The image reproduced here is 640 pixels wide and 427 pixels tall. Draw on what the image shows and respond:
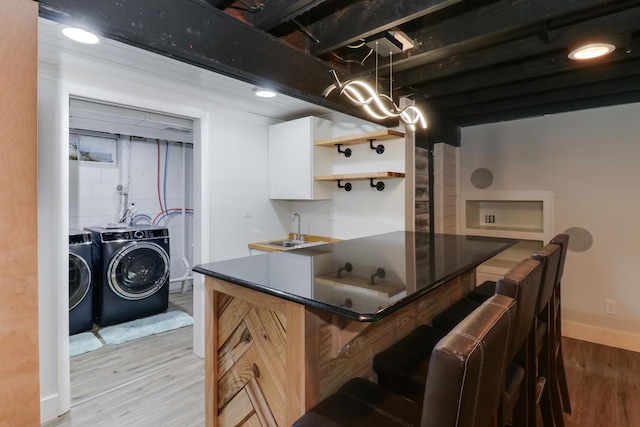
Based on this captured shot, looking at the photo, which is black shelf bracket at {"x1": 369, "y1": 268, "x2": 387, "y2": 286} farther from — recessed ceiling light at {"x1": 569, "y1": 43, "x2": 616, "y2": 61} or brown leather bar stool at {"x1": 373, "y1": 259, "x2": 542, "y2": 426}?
recessed ceiling light at {"x1": 569, "y1": 43, "x2": 616, "y2": 61}

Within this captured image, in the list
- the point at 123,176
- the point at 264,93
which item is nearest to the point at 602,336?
the point at 264,93

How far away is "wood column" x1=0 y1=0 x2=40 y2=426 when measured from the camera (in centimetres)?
107

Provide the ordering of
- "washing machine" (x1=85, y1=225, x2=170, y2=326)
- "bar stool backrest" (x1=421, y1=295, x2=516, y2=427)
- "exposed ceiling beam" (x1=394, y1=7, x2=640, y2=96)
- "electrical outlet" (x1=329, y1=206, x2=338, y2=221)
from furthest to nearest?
"washing machine" (x1=85, y1=225, x2=170, y2=326), "electrical outlet" (x1=329, y1=206, x2=338, y2=221), "exposed ceiling beam" (x1=394, y1=7, x2=640, y2=96), "bar stool backrest" (x1=421, y1=295, x2=516, y2=427)

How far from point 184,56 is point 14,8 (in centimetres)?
51

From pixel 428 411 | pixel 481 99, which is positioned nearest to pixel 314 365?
pixel 428 411

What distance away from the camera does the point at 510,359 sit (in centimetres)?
118

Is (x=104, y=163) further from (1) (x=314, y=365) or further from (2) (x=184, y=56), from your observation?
(1) (x=314, y=365)

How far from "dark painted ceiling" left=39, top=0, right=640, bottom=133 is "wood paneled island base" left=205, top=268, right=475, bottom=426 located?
3.20ft

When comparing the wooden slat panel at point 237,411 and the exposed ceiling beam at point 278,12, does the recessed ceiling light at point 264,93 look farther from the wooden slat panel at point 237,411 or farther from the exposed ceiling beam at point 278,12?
the wooden slat panel at point 237,411

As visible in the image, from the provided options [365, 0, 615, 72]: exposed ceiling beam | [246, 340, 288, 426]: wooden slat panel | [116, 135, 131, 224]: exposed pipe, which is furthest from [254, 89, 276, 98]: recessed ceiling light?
[116, 135, 131, 224]: exposed pipe

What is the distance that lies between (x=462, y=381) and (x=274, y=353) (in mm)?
724

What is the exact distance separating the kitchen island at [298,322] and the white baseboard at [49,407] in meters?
1.40

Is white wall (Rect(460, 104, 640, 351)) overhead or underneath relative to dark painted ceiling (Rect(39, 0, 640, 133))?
underneath

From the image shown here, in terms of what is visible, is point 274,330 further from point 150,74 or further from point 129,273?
point 129,273
